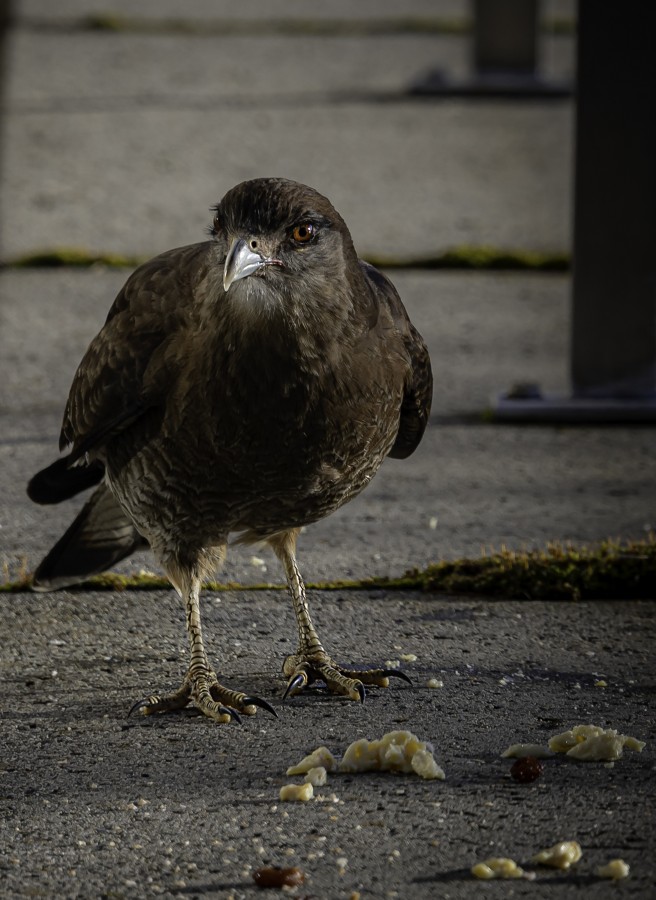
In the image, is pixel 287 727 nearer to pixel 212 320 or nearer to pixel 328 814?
pixel 328 814

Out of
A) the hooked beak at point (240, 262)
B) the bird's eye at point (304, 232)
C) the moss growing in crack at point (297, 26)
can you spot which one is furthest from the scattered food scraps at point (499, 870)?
the moss growing in crack at point (297, 26)

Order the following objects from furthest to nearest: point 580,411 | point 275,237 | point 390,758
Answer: point 580,411, point 275,237, point 390,758

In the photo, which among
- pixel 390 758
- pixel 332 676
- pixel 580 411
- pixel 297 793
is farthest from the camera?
pixel 580 411

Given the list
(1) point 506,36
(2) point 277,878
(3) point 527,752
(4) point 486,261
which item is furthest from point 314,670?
(1) point 506,36

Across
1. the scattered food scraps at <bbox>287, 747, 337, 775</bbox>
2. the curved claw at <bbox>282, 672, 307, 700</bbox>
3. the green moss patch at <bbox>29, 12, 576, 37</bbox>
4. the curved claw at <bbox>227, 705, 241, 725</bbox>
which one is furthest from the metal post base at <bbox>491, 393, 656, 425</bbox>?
the green moss patch at <bbox>29, 12, 576, 37</bbox>

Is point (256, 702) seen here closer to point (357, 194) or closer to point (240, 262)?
point (240, 262)

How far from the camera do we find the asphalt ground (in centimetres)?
344

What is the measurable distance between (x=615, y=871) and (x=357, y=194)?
6976 millimetres

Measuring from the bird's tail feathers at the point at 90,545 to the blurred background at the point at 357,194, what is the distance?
0.46m

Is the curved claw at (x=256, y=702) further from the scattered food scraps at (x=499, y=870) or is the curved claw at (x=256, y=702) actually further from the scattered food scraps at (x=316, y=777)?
the scattered food scraps at (x=499, y=870)

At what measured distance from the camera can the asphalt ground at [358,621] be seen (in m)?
3.44

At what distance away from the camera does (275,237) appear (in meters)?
3.89

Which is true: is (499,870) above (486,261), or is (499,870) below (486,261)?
below

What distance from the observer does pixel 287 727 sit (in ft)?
13.5
